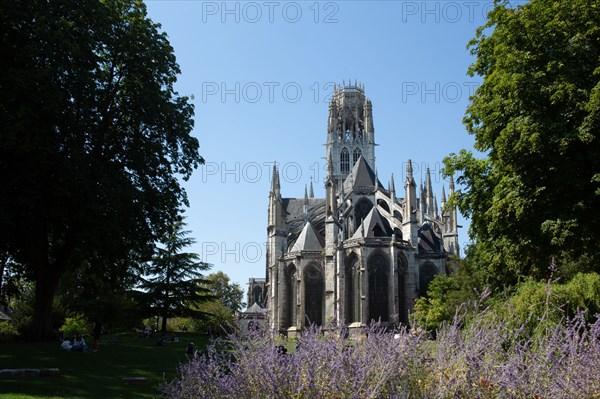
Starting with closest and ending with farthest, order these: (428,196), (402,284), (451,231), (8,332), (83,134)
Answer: (83,134), (8,332), (402,284), (451,231), (428,196)

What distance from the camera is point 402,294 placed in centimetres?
5119

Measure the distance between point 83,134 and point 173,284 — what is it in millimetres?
23206

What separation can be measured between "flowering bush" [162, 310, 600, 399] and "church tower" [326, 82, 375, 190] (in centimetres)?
7512

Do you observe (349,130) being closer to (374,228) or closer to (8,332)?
(374,228)

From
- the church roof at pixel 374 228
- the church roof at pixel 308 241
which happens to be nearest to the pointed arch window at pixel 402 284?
the church roof at pixel 374 228

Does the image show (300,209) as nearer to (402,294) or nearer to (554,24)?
(402,294)

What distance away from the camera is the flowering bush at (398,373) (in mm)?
6039

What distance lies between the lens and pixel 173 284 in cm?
4372

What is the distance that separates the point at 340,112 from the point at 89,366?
75.4 m

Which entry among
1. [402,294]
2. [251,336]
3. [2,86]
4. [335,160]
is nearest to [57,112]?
[2,86]

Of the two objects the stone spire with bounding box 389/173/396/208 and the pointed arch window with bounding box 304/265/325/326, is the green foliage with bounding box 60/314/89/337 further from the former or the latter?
the stone spire with bounding box 389/173/396/208

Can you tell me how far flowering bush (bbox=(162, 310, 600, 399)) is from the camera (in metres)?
6.04

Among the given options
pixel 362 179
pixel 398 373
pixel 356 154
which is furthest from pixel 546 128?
pixel 356 154

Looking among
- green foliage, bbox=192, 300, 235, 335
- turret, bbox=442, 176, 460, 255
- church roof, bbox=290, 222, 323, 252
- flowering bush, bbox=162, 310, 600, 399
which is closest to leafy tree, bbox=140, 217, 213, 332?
green foliage, bbox=192, 300, 235, 335
